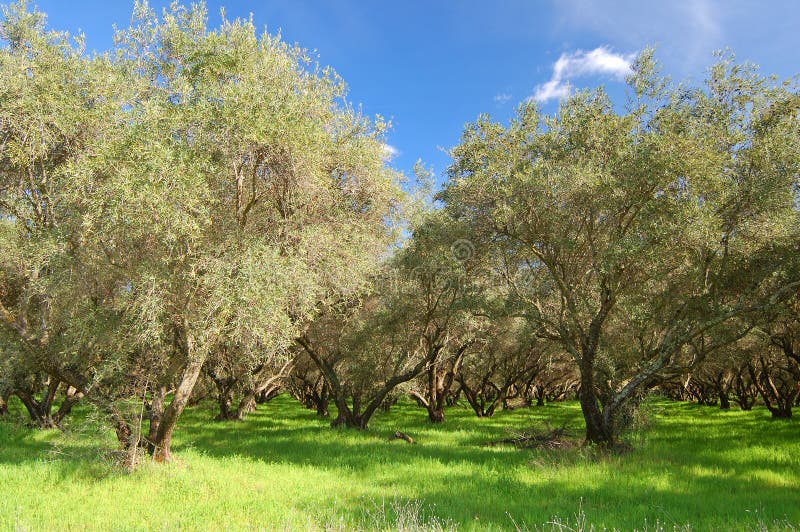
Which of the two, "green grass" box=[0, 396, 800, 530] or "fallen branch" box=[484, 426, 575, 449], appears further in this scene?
"fallen branch" box=[484, 426, 575, 449]

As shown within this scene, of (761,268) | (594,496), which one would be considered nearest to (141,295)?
(594,496)

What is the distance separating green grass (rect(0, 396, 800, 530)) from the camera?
9.23m

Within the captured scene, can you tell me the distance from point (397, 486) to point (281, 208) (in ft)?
28.4

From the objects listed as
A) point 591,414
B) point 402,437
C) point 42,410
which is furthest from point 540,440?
point 42,410

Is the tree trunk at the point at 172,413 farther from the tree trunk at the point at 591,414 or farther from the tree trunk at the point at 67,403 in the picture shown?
the tree trunk at the point at 591,414

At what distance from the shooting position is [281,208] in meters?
14.6

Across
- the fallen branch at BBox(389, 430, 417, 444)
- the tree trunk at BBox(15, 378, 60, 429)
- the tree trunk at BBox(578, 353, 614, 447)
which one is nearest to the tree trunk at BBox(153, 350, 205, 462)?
the fallen branch at BBox(389, 430, 417, 444)

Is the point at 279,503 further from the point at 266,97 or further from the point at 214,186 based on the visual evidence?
the point at 266,97

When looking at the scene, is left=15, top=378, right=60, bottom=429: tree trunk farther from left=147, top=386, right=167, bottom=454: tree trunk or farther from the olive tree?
the olive tree

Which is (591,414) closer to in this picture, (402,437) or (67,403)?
(402,437)

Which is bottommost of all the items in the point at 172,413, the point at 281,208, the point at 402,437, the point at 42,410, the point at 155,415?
the point at 402,437

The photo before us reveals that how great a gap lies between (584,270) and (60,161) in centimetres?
1799

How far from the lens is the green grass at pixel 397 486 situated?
923 centimetres

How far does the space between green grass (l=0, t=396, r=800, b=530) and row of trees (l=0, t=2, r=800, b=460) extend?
1900mm
